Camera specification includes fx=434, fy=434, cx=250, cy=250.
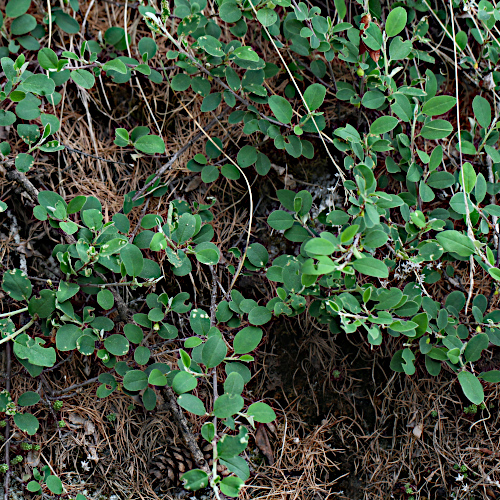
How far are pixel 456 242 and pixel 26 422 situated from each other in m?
1.79

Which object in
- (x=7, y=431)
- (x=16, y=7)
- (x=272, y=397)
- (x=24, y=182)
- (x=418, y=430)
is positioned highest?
(x=16, y=7)

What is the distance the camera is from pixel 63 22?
1952 millimetres

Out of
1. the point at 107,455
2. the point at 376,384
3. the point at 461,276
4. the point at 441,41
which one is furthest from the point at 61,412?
the point at 441,41

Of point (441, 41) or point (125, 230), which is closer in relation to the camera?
point (125, 230)

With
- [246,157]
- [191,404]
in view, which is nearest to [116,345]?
[191,404]

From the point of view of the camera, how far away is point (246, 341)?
1615 mm

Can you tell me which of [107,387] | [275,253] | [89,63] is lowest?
[107,387]

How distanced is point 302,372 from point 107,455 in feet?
3.07

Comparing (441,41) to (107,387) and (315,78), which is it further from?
(107,387)

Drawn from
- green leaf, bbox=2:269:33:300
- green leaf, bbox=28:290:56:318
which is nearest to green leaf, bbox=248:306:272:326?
green leaf, bbox=28:290:56:318

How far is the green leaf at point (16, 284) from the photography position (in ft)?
5.48

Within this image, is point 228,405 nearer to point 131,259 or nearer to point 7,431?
point 131,259

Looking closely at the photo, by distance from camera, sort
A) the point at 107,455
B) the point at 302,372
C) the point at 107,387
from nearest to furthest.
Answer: the point at 107,387, the point at 107,455, the point at 302,372

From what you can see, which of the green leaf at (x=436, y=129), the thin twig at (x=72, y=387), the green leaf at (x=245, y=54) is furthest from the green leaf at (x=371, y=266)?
the thin twig at (x=72, y=387)
